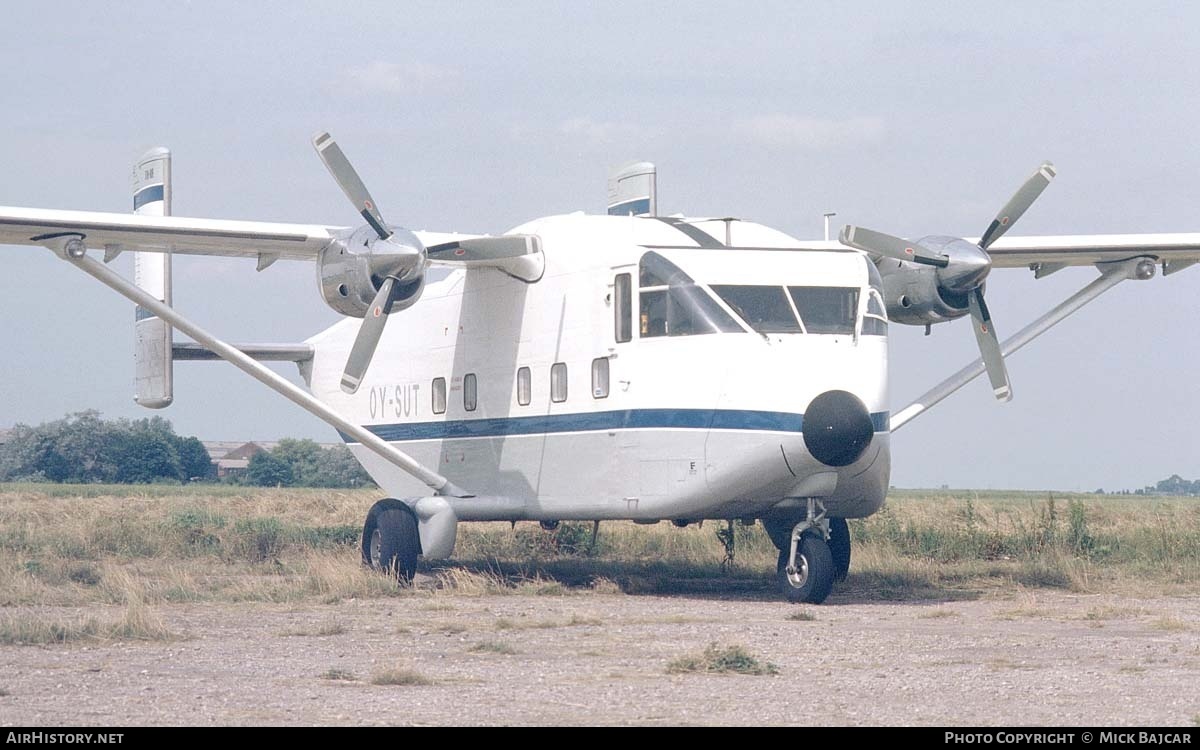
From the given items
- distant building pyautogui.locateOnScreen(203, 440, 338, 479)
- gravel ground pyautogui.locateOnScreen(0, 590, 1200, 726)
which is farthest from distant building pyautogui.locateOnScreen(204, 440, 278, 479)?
gravel ground pyautogui.locateOnScreen(0, 590, 1200, 726)

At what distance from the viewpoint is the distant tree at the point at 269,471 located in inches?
2793

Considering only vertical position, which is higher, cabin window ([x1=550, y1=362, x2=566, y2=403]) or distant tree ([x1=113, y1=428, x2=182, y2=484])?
cabin window ([x1=550, y1=362, x2=566, y2=403])

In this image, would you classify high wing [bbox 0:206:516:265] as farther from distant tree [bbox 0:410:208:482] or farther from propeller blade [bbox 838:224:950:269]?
distant tree [bbox 0:410:208:482]

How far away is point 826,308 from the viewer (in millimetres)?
14297

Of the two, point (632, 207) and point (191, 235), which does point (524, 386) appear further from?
point (632, 207)

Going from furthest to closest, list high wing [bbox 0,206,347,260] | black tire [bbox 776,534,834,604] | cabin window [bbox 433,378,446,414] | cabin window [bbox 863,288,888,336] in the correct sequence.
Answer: cabin window [bbox 433,378,446,414] < high wing [bbox 0,206,347,260] < cabin window [bbox 863,288,888,336] < black tire [bbox 776,534,834,604]

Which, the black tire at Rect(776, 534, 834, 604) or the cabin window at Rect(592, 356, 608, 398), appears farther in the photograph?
the cabin window at Rect(592, 356, 608, 398)

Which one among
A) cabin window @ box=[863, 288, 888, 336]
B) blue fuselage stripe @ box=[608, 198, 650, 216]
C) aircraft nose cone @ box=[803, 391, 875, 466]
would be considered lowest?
aircraft nose cone @ box=[803, 391, 875, 466]

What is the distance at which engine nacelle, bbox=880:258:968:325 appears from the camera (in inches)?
658

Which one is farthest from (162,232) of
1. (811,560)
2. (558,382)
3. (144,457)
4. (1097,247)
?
(144,457)

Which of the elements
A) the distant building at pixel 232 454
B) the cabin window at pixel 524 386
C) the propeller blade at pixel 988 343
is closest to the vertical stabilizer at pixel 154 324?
the cabin window at pixel 524 386

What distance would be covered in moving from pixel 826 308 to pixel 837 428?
1405 millimetres

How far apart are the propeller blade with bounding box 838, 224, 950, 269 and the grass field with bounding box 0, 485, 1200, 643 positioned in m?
3.61

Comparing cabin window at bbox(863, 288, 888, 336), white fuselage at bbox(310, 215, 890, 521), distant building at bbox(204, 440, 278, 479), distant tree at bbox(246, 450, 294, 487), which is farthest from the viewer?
distant building at bbox(204, 440, 278, 479)
